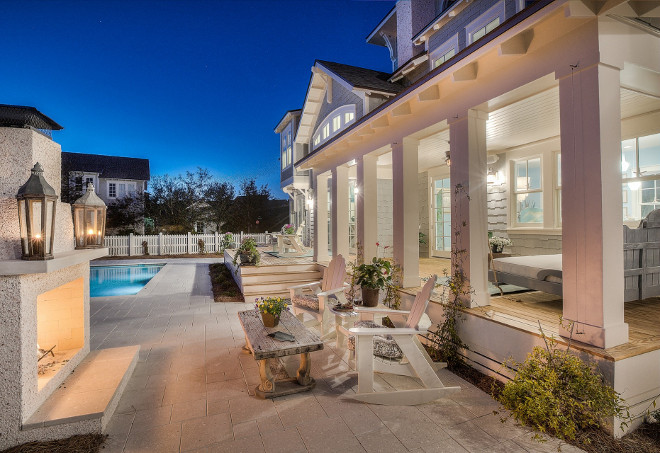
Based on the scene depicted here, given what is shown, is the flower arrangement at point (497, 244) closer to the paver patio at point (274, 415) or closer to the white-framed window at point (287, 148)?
the paver patio at point (274, 415)

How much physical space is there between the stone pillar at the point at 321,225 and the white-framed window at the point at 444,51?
3838mm

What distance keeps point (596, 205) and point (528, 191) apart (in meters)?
4.77

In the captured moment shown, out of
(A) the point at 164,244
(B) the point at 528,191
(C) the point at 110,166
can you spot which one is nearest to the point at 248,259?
(B) the point at 528,191

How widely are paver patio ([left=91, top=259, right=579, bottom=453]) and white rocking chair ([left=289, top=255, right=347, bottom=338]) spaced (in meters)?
0.38

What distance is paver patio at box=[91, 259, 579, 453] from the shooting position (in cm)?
236

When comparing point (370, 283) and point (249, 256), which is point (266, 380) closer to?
point (370, 283)

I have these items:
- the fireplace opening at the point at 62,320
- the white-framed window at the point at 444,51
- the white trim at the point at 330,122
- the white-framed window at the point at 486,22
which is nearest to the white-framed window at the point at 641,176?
the white-framed window at the point at 486,22

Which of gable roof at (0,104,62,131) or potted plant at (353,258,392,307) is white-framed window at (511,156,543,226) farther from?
gable roof at (0,104,62,131)

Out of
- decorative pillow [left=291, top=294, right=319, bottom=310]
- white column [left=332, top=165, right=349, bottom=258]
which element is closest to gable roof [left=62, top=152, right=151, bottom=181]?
white column [left=332, top=165, right=349, bottom=258]

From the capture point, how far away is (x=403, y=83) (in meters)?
9.28

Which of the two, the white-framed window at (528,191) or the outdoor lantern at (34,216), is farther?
the white-framed window at (528,191)

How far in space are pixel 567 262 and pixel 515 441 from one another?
1.51m

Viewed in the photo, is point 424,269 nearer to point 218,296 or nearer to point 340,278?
point 340,278

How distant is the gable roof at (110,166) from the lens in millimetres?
23797
